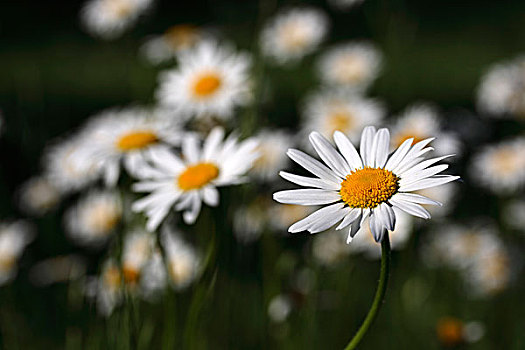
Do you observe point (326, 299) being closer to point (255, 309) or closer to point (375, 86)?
point (255, 309)

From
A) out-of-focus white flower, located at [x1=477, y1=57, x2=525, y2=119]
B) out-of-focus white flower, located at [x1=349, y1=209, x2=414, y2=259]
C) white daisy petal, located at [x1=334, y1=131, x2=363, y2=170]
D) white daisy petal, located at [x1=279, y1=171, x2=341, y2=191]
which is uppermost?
out-of-focus white flower, located at [x1=477, y1=57, x2=525, y2=119]

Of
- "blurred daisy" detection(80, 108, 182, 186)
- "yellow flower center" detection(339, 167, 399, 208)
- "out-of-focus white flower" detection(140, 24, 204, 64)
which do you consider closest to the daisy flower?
"yellow flower center" detection(339, 167, 399, 208)

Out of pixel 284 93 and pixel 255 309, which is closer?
pixel 255 309

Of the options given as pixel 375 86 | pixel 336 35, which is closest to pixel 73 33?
pixel 336 35

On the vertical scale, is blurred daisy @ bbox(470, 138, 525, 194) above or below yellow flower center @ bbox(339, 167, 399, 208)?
above

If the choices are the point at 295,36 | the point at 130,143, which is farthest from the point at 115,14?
the point at 130,143

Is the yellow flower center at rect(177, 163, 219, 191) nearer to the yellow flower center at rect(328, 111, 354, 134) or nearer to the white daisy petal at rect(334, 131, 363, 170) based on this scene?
the white daisy petal at rect(334, 131, 363, 170)
